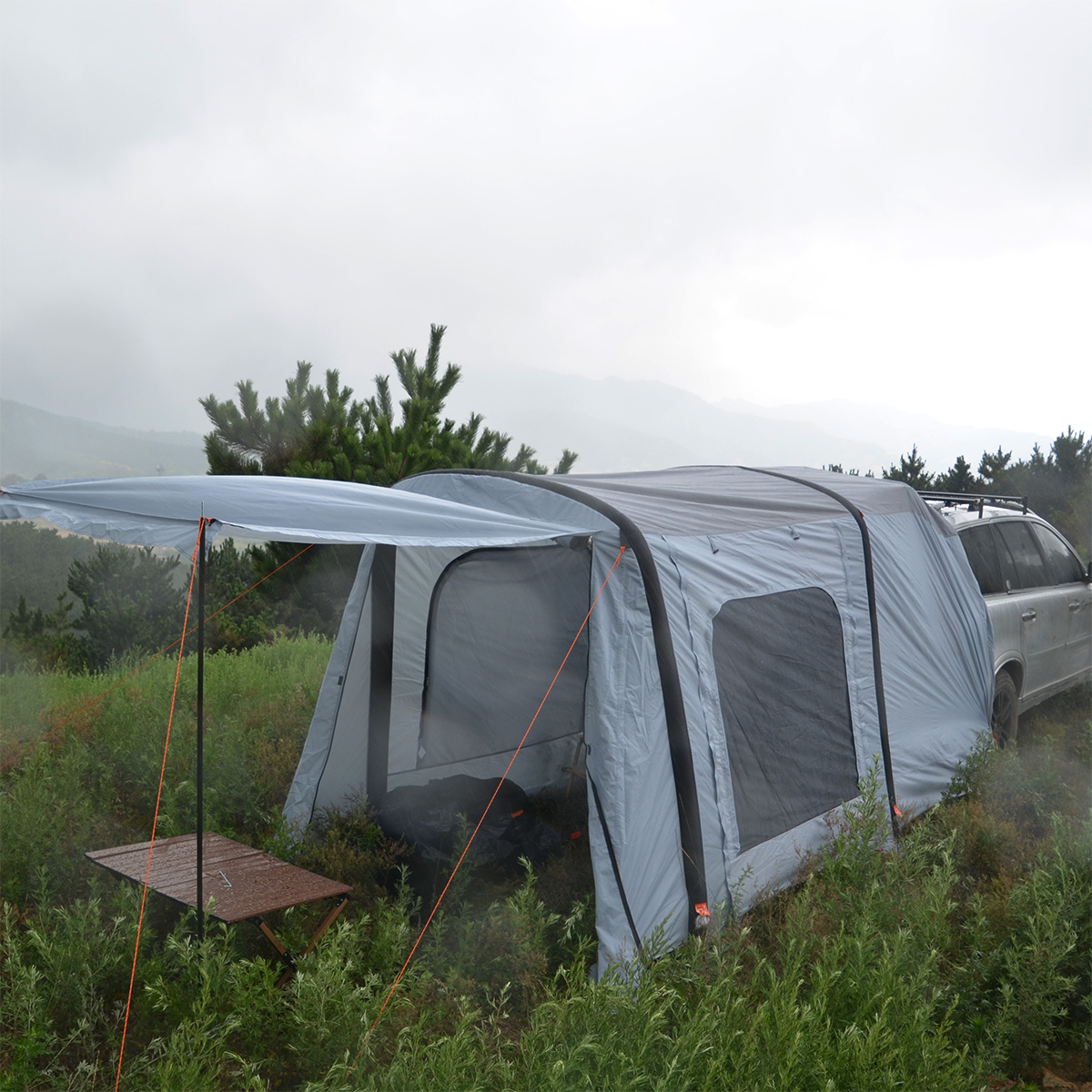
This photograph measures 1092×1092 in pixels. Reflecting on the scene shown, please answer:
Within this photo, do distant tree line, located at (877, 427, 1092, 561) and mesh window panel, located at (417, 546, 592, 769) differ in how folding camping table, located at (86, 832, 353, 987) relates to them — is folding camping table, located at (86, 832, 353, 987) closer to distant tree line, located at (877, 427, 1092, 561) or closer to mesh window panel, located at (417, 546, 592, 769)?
mesh window panel, located at (417, 546, 592, 769)

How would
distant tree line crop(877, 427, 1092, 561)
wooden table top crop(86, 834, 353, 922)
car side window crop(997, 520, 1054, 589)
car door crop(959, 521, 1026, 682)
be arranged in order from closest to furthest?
wooden table top crop(86, 834, 353, 922), car door crop(959, 521, 1026, 682), car side window crop(997, 520, 1054, 589), distant tree line crop(877, 427, 1092, 561)

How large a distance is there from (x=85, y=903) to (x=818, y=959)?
325cm

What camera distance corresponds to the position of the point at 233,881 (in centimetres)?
370

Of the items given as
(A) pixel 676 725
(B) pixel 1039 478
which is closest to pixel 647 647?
(A) pixel 676 725

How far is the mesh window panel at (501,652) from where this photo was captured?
4980mm

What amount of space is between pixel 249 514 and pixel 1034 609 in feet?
18.6

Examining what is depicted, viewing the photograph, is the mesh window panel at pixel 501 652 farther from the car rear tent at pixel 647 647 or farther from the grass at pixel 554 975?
the grass at pixel 554 975

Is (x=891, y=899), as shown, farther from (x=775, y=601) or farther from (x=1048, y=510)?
(x=1048, y=510)

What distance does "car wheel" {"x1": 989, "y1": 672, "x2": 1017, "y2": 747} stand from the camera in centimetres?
624

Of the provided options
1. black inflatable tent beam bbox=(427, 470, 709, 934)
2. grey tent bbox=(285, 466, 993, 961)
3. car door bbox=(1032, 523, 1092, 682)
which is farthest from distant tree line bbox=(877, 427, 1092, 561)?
black inflatable tent beam bbox=(427, 470, 709, 934)

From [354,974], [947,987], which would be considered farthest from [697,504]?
[354,974]

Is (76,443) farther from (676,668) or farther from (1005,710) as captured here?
(676,668)

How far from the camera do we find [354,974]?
3.61 metres

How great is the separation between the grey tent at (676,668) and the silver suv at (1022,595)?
0.52 meters
